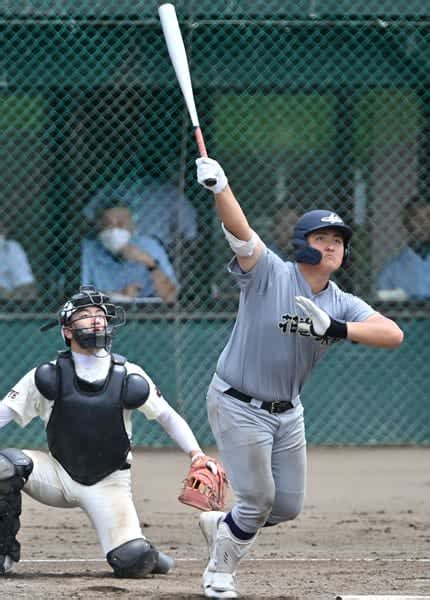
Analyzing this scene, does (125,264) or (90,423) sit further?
(125,264)

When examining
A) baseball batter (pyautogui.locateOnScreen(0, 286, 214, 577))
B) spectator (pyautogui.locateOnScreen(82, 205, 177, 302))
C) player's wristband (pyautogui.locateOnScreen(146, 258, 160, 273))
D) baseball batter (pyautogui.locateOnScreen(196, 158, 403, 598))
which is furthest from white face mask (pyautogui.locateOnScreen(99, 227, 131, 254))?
baseball batter (pyautogui.locateOnScreen(196, 158, 403, 598))

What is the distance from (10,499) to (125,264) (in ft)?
13.6

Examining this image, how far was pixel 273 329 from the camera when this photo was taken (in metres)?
5.61

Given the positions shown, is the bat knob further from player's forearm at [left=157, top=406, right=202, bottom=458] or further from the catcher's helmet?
player's forearm at [left=157, top=406, right=202, bottom=458]

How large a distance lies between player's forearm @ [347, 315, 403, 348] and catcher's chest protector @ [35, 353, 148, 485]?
1329 mm

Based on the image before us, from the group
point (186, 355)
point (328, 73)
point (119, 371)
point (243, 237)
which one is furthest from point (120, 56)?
point (243, 237)

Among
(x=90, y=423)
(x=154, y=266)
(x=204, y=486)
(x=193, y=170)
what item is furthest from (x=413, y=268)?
(x=204, y=486)

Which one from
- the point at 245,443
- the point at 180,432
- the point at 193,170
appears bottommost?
the point at 180,432

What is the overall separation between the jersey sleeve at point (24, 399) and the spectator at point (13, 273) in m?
3.85

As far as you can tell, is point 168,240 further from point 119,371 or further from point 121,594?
point 121,594

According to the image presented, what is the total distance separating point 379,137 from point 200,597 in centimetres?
567

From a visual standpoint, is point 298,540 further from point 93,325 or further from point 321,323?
point 321,323

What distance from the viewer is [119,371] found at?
6.36m

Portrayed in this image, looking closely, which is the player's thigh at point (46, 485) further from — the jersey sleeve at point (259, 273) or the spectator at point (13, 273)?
the spectator at point (13, 273)
